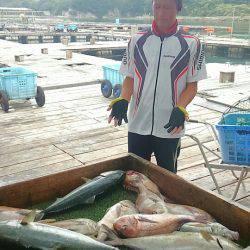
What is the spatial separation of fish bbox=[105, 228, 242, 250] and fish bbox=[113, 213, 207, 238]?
5cm

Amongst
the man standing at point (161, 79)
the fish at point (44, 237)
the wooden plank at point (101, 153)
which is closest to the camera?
the fish at point (44, 237)

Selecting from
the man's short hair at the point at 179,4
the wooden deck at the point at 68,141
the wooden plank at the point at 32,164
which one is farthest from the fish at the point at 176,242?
the wooden plank at the point at 32,164

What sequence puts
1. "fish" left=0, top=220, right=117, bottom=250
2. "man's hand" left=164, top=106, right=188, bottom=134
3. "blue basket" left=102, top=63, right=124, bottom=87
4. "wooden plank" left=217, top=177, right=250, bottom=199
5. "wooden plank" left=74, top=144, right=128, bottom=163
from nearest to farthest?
"fish" left=0, top=220, right=117, bottom=250 → "man's hand" left=164, top=106, right=188, bottom=134 → "wooden plank" left=217, top=177, right=250, bottom=199 → "wooden plank" left=74, top=144, right=128, bottom=163 → "blue basket" left=102, top=63, right=124, bottom=87

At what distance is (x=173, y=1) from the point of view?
3162mm

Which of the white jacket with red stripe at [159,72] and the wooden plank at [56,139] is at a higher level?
the white jacket with red stripe at [159,72]

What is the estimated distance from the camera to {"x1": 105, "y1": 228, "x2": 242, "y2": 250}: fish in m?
2.03

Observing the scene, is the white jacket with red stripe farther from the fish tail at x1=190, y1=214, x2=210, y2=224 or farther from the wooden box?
the fish tail at x1=190, y1=214, x2=210, y2=224

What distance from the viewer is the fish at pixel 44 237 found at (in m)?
2.02

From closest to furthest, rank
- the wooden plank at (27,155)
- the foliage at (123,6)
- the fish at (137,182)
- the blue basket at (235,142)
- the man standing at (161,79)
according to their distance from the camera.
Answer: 1. the fish at (137,182)
2. the man standing at (161,79)
3. the blue basket at (235,142)
4. the wooden plank at (27,155)
5. the foliage at (123,6)

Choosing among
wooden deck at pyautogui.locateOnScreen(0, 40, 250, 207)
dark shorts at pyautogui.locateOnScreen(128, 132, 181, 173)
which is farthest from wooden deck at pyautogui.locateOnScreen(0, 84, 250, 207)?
dark shorts at pyautogui.locateOnScreen(128, 132, 181, 173)

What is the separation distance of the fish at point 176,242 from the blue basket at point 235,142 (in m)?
1.72

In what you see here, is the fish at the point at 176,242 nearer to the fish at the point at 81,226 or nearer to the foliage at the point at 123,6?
the fish at the point at 81,226

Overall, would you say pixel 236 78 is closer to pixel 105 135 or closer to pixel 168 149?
pixel 105 135

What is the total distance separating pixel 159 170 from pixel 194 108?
20.6 ft
